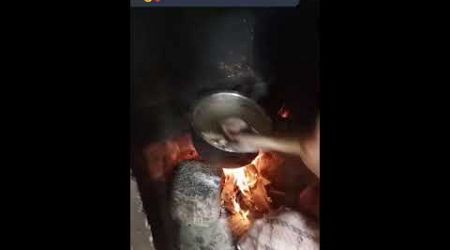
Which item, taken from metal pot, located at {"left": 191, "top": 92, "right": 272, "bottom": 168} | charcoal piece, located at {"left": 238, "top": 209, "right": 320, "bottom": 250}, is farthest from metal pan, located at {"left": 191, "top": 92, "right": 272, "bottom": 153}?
charcoal piece, located at {"left": 238, "top": 209, "right": 320, "bottom": 250}

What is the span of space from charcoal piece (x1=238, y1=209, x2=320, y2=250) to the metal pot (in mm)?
135

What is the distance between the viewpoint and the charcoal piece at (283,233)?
1107 mm

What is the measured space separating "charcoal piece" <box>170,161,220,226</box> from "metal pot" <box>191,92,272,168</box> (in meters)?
0.03

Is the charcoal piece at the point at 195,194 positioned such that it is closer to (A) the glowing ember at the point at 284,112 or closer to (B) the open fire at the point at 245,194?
(B) the open fire at the point at 245,194

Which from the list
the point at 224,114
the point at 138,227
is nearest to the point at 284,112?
the point at 224,114

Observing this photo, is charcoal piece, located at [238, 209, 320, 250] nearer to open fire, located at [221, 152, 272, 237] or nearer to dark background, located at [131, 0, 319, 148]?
open fire, located at [221, 152, 272, 237]

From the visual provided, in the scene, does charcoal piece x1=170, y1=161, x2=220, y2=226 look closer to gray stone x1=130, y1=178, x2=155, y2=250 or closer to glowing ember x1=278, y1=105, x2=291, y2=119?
gray stone x1=130, y1=178, x2=155, y2=250

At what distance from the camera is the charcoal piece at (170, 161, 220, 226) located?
111 cm

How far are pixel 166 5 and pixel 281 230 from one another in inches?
20.9

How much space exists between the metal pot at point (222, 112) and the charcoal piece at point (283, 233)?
0.14 metres

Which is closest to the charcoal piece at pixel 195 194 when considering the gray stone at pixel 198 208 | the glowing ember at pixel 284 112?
the gray stone at pixel 198 208

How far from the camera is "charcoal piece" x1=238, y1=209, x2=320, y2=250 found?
3.63 ft

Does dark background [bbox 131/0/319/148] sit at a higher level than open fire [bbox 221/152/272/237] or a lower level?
higher

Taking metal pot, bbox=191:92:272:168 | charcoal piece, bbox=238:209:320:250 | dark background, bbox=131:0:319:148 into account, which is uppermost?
dark background, bbox=131:0:319:148
